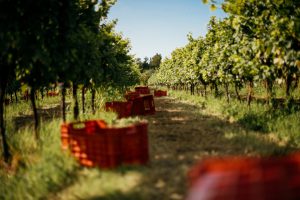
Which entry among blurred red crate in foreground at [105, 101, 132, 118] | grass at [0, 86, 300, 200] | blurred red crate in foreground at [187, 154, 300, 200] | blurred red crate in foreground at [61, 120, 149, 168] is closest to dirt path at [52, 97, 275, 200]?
grass at [0, 86, 300, 200]

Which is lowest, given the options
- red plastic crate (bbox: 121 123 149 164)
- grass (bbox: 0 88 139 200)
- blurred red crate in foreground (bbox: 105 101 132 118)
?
grass (bbox: 0 88 139 200)

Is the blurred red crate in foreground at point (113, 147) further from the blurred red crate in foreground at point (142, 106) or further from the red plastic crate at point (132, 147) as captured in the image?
the blurred red crate in foreground at point (142, 106)

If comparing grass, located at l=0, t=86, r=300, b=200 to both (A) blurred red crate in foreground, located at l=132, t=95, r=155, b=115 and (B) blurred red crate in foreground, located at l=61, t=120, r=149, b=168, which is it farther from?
(A) blurred red crate in foreground, located at l=132, t=95, r=155, b=115

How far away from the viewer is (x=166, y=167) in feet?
20.6

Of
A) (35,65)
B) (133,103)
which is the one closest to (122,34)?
(133,103)

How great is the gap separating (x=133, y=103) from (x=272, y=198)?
475 inches

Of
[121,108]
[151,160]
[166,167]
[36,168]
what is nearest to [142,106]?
[121,108]

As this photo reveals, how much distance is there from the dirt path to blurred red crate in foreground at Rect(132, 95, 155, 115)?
3.80 meters

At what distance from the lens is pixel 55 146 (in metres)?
7.56

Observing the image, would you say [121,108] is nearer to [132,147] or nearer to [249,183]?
[132,147]

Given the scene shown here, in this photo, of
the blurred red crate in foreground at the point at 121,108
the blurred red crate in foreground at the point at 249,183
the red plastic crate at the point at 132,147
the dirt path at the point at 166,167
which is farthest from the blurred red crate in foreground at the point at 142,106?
the blurred red crate in foreground at the point at 249,183

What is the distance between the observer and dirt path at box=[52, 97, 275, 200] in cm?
516

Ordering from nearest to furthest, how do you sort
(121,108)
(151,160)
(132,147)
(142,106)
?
(132,147), (151,160), (121,108), (142,106)

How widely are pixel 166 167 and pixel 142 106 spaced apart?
9.28 m
